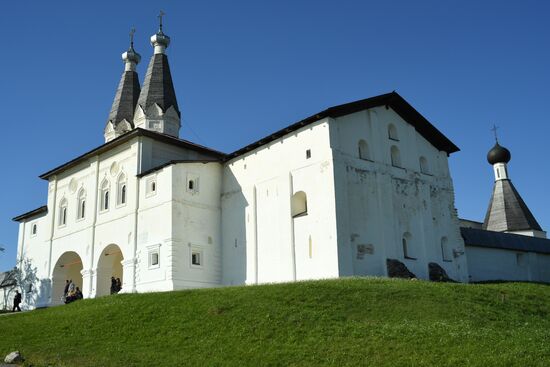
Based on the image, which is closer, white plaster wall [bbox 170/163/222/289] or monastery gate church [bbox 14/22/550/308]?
monastery gate church [bbox 14/22/550/308]

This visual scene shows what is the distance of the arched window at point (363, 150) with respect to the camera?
26.5 metres

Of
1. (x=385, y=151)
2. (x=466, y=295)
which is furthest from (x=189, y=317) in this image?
(x=385, y=151)

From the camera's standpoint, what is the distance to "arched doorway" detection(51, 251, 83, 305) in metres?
33.6

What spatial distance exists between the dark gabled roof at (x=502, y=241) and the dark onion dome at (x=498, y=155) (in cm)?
1006

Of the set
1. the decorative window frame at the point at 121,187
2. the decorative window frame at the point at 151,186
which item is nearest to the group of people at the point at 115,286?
the decorative window frame at the point at 121,187

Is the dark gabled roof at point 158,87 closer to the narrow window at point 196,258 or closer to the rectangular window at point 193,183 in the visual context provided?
the rectangular window at point 193,183

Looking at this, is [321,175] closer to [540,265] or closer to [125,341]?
[125,341]

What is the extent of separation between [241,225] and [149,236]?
4090 mm

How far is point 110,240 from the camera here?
98.1 ft

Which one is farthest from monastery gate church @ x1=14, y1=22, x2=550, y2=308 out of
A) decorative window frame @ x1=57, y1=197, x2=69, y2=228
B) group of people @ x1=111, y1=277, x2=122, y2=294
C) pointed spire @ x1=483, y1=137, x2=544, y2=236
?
pointed spire @ x1=483, y1=137, x2=544, y2=236

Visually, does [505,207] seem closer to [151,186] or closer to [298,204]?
[298,204]

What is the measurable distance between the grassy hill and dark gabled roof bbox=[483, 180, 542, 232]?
18913mm

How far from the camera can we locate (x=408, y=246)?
2669cm

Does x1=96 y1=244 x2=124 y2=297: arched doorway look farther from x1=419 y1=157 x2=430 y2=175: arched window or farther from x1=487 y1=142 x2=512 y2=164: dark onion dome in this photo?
x1=487 y1=142 x2=512 y2=164: dark onion dome
